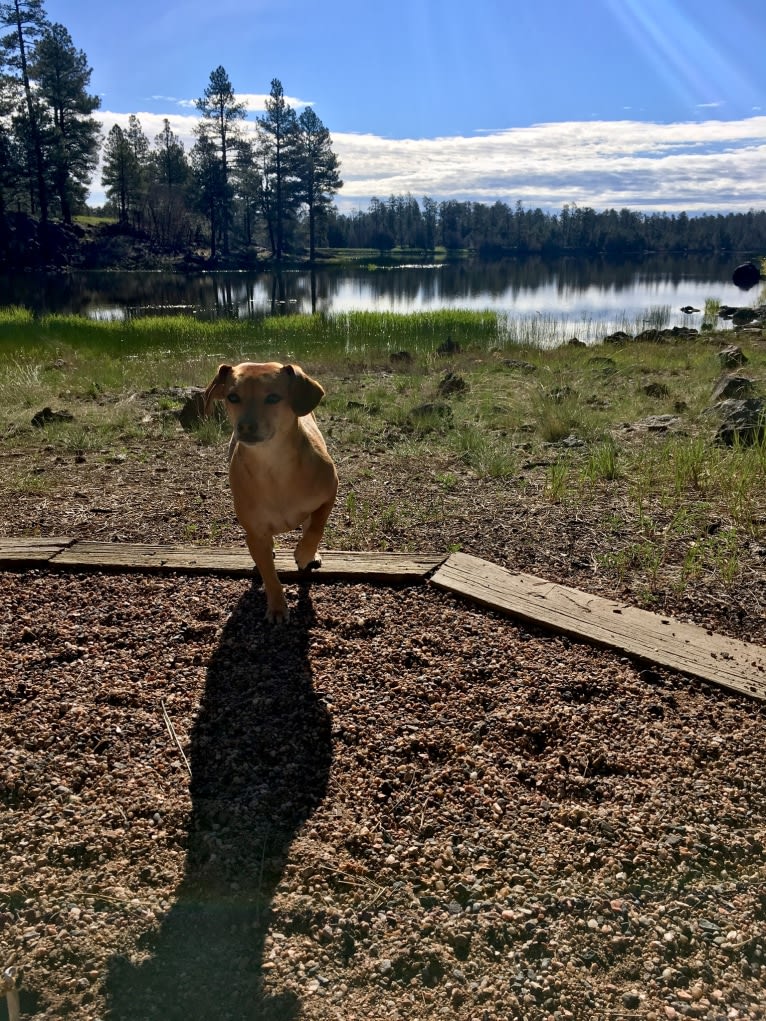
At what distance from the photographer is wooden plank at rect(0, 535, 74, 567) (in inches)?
175

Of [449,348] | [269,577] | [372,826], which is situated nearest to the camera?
[372,826]

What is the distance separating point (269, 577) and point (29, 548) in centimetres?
185

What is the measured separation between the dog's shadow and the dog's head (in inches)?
40.9

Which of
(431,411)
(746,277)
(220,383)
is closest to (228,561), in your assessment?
(220,383)

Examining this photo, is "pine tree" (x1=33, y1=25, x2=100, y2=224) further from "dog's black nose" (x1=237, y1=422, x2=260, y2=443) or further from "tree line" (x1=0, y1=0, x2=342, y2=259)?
"dog's black nose" (x1=237, y1=422, x2=260, y2=443)

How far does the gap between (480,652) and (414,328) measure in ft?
63.5

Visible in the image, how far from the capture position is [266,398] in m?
3.65

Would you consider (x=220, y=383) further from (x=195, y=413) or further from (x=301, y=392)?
(x=195, y=413)

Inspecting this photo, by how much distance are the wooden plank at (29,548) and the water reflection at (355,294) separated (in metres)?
22.2

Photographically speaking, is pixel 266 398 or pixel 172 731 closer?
pixel 172 731

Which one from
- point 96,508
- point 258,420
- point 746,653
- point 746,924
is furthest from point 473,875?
point 96,508

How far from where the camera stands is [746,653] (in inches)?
132

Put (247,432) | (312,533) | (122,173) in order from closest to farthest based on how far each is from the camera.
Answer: (247,432), (312,533), (122,173)

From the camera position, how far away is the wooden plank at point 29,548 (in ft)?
14.5
